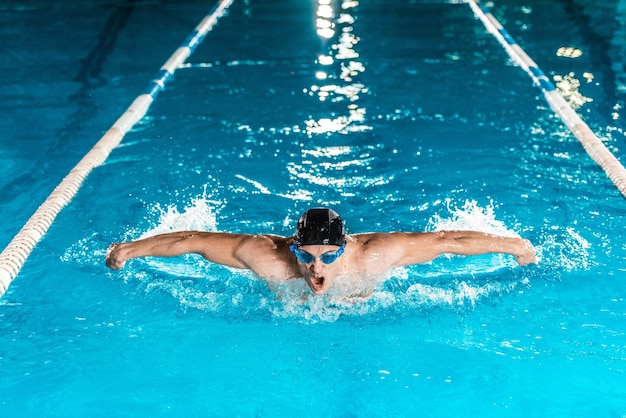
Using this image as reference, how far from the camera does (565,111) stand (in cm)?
639

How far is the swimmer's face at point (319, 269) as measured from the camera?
10.2ft

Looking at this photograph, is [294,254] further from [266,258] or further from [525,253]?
[525,253]

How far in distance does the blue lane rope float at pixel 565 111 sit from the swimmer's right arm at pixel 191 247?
2.89 meters

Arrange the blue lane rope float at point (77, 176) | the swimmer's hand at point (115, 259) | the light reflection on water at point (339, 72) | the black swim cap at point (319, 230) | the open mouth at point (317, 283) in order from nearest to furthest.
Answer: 1. the black swim cap at point (319, 230)
2. the open mouth at point (317, 283)
3. the swimmer's hand at point (115, 259)
4. the blue lane rope float at point (77, 176)
5. the light reflection on water at point (339, 72)

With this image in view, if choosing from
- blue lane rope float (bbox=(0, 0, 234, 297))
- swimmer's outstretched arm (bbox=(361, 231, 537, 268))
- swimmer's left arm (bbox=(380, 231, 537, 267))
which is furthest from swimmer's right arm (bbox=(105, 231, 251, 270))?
blue lane rope float (bbox=(0, 0, 234, 297))

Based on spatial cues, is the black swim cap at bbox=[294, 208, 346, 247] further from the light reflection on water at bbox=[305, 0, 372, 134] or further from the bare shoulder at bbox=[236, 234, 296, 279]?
the light reflection on water at bbox=[305, 0, 372, 134]

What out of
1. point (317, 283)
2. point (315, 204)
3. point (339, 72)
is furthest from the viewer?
point (339, 72)

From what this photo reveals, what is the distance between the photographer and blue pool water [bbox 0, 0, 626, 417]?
3219mm

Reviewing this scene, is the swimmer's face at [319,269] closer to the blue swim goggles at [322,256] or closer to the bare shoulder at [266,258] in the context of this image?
the blue swim goggles at [322,256]

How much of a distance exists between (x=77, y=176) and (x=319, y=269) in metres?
2.80

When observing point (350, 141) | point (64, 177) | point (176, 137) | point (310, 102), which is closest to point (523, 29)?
point (310, 102)

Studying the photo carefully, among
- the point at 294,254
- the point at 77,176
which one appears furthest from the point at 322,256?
the point at 77,176

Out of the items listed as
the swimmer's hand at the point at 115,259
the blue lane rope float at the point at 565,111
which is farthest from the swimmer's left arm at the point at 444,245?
the blue lane rope float at the point at 565,111

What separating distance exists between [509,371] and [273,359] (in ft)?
3.53
